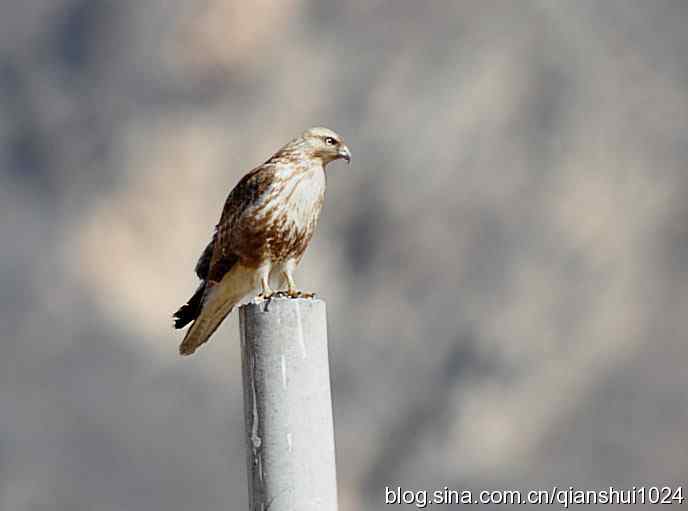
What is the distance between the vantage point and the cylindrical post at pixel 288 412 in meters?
4.63

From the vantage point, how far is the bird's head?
5.73m

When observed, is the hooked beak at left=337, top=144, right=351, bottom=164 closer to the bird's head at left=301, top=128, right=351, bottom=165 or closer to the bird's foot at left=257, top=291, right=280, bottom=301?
the bird's head at left=301, top=128, right=351, bottom=165

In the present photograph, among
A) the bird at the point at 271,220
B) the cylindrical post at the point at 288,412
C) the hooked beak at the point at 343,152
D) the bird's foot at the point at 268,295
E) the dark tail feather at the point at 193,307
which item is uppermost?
the hooked beak at the point at 343,152

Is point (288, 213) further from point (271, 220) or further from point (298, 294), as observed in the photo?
point (298, 294)

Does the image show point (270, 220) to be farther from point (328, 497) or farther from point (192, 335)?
point (328, 497)

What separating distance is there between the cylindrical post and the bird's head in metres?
1.19

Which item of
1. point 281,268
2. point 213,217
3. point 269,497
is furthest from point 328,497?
point 213,217

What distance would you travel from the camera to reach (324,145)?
5.74m

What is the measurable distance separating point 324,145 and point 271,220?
0.46 m

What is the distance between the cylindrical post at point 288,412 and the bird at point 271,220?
28.5 inches

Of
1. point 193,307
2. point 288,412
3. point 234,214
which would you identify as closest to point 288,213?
point 234,214

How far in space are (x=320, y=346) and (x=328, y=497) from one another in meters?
0.59

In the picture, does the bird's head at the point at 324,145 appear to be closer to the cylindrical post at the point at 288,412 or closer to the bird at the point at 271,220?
the bird at the point at 271,220

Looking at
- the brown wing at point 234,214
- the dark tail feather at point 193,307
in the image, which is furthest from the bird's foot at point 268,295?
the dark tail feather at point 193,307
